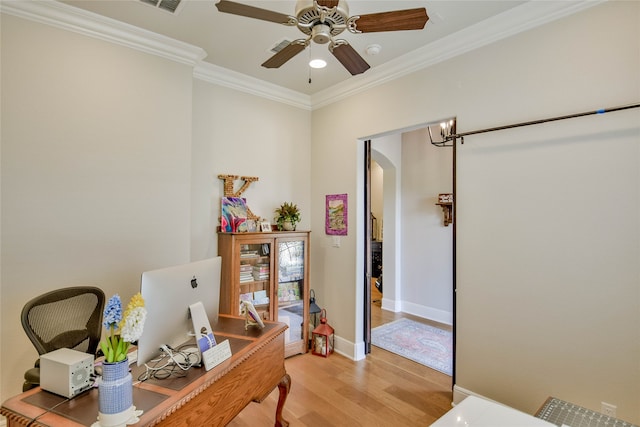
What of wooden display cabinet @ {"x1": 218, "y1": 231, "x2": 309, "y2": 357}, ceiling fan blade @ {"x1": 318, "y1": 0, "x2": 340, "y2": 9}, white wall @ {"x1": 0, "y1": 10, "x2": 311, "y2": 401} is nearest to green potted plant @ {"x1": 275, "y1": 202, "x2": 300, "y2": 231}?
wooden display cabinet @ {"x1": 218, "y1": 231, "x2": 309, "y2": 357}

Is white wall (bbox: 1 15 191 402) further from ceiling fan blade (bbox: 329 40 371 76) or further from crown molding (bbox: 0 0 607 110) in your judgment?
ceiling fan blade (bbox: 329 40 371 76)

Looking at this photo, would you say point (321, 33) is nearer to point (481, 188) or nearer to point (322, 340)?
point (481, 188)

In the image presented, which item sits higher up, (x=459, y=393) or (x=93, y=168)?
(x=93, y=168)

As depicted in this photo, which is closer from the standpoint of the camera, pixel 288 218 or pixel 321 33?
pixel 321 33

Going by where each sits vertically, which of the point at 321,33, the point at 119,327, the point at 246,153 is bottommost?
the point at 119,327

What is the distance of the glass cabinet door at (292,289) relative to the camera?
357 centimetres

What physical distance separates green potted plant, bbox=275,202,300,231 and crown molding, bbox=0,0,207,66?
1.74m

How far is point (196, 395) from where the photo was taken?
138 cm

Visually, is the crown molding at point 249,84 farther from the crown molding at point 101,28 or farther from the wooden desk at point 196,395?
the wooden desk at point 196,395

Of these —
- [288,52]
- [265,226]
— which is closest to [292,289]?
[265,226]

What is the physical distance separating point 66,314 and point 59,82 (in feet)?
5.54

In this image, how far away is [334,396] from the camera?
9.04 feet

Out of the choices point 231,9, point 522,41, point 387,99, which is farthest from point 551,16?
point 231,9

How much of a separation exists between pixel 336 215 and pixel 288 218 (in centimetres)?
57
